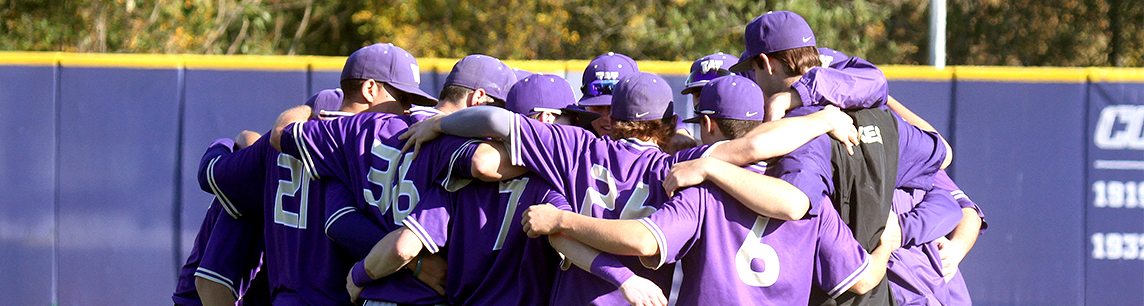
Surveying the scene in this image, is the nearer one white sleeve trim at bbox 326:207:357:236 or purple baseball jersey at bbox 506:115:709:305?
purple baseball jersey at bbox 506:115:709:305

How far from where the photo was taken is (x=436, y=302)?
4238 millimetres

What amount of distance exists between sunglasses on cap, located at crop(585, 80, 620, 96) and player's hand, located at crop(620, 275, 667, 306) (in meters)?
1.54

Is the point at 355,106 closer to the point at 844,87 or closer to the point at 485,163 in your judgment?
the point at 485,163

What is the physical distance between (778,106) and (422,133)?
3.65 feet

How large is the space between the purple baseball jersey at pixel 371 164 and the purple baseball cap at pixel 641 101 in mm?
657

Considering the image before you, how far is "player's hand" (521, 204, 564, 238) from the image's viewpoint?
3.88m

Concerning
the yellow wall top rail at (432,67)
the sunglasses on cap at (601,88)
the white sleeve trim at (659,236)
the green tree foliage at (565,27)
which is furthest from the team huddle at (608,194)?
the green tree foliage at (565,27)

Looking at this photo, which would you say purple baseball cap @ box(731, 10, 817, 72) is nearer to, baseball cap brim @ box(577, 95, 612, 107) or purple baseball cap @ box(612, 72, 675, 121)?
purple baseball cap @ box(612, 72, 675, 121)

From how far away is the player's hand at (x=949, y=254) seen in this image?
480 centimetres

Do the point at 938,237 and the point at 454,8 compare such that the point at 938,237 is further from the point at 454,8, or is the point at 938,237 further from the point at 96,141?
the point at 454,8

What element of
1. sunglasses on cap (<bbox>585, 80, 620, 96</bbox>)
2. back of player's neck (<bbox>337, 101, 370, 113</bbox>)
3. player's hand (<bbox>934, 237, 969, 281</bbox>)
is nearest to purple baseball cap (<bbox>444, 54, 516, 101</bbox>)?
back of player's neck (<bbox>337, 101, 370, 113</bbox>)

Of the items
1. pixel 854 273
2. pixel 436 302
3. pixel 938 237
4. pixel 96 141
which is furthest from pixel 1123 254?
pixel 96 141

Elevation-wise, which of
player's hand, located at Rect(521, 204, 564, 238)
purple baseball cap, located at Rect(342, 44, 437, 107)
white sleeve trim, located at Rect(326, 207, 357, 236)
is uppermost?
purple baseball cap, located at Rect(342, 44, 437, 107)

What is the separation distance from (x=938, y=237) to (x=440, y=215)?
5.56 ft
